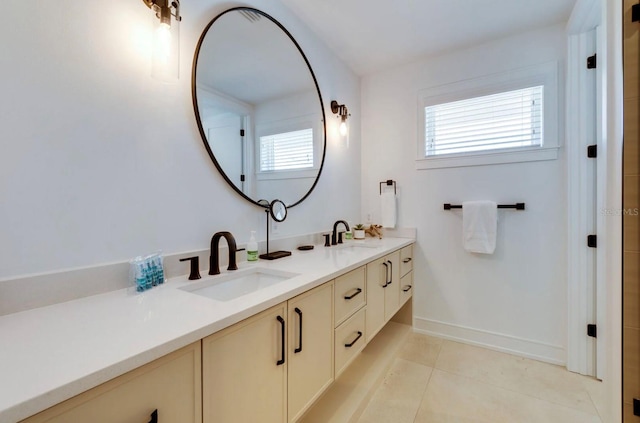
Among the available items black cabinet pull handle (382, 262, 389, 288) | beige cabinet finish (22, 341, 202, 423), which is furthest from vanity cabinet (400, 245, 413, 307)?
beige cabinet finish (22, 341, 202, 423)

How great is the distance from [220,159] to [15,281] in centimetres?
85

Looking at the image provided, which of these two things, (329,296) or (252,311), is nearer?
(252,311)

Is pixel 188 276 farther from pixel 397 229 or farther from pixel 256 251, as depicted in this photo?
pixel 397 229

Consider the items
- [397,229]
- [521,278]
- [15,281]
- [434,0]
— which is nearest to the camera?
[15,281]

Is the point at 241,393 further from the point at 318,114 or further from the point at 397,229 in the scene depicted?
the point at 397,229

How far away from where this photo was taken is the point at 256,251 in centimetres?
147

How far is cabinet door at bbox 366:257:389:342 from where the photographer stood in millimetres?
1654

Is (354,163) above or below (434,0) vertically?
below

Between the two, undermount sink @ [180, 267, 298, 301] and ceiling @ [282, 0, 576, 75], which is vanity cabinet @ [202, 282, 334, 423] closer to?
undermount sink @ [180, 267, 298, 301]

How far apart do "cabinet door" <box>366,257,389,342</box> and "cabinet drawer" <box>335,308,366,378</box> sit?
0.09 metres

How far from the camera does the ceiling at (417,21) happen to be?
1.80 metres

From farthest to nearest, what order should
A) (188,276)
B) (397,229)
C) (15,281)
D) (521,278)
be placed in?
(397,229) < (521,278) < (188,276) < (15,281)

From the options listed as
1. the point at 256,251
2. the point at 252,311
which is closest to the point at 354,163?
the point at 256,251

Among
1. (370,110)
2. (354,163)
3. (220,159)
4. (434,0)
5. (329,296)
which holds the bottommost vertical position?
(329,296)
